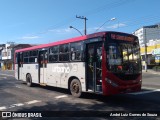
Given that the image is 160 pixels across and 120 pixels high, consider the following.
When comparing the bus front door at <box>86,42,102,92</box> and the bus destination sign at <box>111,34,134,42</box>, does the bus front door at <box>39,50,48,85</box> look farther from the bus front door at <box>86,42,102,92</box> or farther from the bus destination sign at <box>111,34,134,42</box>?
the bus destination sign at <box>111,34,134,42</box>

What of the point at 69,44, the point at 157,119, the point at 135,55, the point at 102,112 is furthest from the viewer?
the point at 69,44

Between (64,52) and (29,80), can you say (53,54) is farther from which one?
(29,80)

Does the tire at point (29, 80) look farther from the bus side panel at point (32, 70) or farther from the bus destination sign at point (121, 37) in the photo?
the bus destination sign at point (121, 37)

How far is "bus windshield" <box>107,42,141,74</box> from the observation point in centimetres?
1098

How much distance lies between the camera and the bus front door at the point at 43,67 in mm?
16312

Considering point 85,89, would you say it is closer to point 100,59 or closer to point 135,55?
point 100,59

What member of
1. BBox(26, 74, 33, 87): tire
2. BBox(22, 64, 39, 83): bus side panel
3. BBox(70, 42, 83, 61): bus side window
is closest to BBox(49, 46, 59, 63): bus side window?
BBox(70, 42, 83, 61): bus side window

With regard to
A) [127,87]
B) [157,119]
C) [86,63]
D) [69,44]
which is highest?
[69,44]

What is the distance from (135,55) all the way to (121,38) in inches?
44.9

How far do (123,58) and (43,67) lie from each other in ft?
22.4

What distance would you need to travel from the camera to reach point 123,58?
37.1 feet

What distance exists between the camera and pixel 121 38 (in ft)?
38.0

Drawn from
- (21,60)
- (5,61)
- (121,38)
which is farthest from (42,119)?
(5,61)

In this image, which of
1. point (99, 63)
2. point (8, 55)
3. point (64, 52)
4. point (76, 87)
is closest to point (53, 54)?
point (64, 52)
